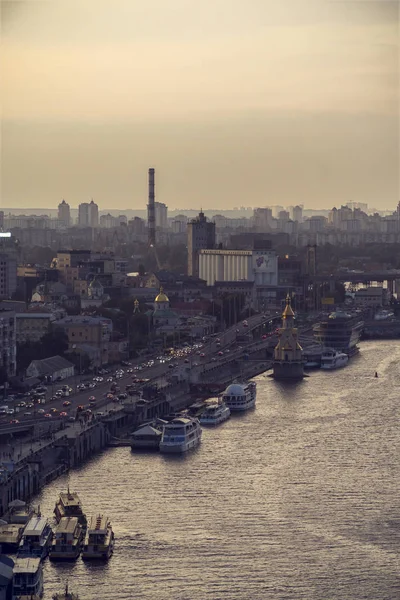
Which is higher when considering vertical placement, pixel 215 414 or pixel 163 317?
pixel 163 317

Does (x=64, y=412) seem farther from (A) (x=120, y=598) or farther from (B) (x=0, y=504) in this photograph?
(A) (x=120, y=598)

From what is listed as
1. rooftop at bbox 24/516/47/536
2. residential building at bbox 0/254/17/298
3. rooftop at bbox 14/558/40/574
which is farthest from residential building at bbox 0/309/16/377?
residential building at bbox 0/254/17/298

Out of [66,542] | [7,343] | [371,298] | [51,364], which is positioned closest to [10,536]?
[66,542]

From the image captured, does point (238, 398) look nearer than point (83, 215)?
Yes

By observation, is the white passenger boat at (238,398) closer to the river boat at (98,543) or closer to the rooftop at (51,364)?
the rooftop at (51,364)

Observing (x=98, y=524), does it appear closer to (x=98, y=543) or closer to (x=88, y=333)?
(x=98, y=543)

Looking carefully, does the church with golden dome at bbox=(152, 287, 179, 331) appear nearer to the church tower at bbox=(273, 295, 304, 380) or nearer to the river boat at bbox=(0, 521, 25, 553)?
the church tower at bbox=(273, 295, 304, 380)
